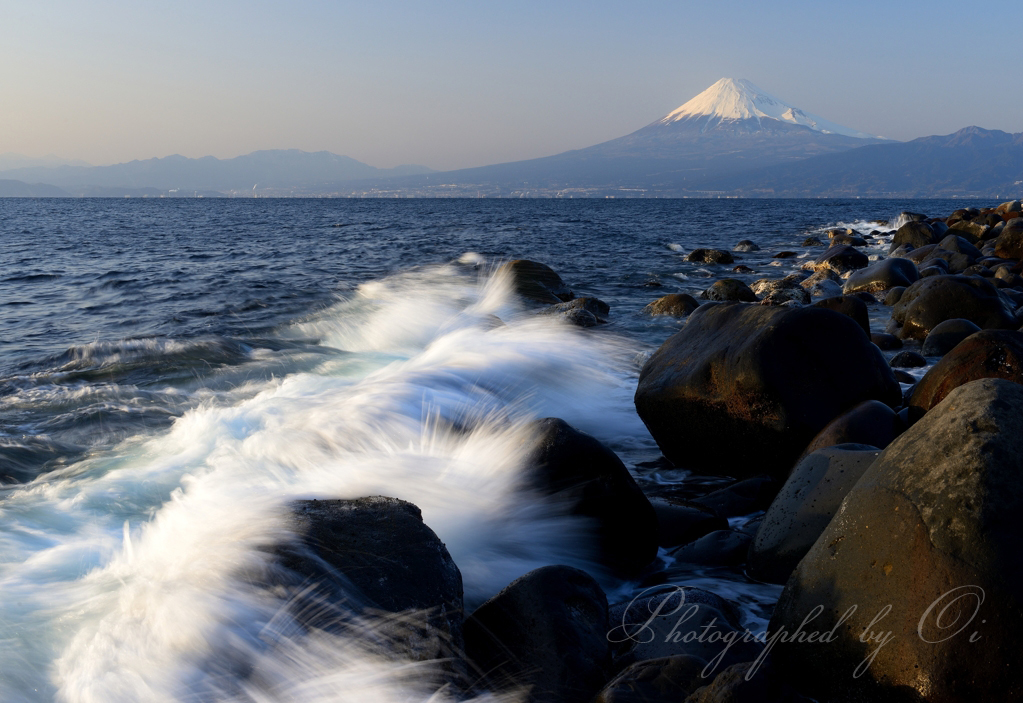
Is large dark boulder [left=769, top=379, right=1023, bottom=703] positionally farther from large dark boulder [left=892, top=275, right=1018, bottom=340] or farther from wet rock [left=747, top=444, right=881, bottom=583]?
large dark boulder [left=892, top=275, right=1018, bottom=340]

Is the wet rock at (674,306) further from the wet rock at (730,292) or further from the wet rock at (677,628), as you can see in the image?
the wet rock at (677,628)

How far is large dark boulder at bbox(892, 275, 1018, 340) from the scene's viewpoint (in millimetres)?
9461

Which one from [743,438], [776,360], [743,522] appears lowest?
[743,522]

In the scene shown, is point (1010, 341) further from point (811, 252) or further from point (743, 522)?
point (811, 252)

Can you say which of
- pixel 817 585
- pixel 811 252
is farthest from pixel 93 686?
pixel 811 252

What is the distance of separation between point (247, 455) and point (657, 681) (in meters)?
4.45

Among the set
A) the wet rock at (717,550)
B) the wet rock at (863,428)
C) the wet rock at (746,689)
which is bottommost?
the wet rock at (717,550)

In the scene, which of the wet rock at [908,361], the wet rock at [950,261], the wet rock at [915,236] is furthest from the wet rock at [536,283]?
the wet rock at [915,236]

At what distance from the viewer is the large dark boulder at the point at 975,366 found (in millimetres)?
5242

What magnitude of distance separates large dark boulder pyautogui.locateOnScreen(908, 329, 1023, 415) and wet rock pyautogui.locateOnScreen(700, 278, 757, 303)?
30.4 ft

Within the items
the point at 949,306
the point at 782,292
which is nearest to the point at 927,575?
the point at 949,306

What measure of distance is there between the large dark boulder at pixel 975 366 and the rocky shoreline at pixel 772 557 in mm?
16

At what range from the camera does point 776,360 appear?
516cm

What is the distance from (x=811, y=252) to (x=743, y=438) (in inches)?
935
